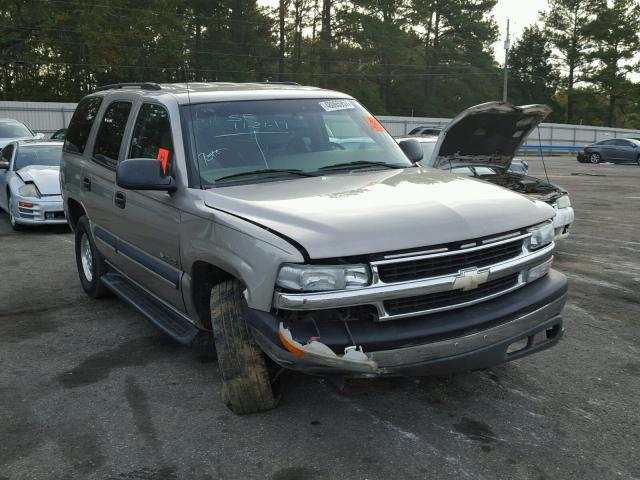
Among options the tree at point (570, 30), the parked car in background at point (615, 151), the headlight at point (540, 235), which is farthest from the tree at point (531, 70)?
the headlight at point (540, 235)

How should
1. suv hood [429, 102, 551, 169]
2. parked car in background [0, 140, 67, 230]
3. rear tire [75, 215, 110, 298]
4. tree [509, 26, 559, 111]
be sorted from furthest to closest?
tree [509, 26, 559, 111], parked car in background [0, 140, 67, 230], suv hood [429, 102, 551, 169], rear tire [75, 215, 110, 298]

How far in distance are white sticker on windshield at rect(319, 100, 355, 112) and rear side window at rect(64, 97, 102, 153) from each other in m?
2.31

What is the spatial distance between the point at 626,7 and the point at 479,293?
239ft

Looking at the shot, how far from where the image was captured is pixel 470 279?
11.2ft

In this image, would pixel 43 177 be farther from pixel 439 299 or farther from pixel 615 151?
pixel 615 151

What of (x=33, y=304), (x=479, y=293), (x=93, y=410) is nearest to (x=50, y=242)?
(x=33, y=304)

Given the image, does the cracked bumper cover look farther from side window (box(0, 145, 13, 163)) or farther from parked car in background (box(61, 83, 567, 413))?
side window (box(0, 145, 13, 163))

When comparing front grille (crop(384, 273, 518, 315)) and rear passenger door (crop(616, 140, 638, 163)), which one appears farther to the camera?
rear passenger door (crop(616, 140, 638, 163))

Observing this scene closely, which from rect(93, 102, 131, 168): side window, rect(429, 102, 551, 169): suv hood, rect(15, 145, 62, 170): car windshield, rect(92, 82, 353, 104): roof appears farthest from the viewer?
rect(15, 145, 62, 170): car windshield

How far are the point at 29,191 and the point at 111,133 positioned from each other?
5.78m

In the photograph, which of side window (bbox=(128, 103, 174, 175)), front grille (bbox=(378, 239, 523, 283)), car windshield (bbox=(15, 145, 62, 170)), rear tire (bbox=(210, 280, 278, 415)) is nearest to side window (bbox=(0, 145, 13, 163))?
car windshield (bbox=(15, 145, 62, 170))

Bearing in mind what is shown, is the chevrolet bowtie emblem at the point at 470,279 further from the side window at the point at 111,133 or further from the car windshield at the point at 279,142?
the side window at the point at 111,133

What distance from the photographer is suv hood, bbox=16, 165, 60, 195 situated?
1065 cm

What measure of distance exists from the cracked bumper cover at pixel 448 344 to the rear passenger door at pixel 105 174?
2.52m
